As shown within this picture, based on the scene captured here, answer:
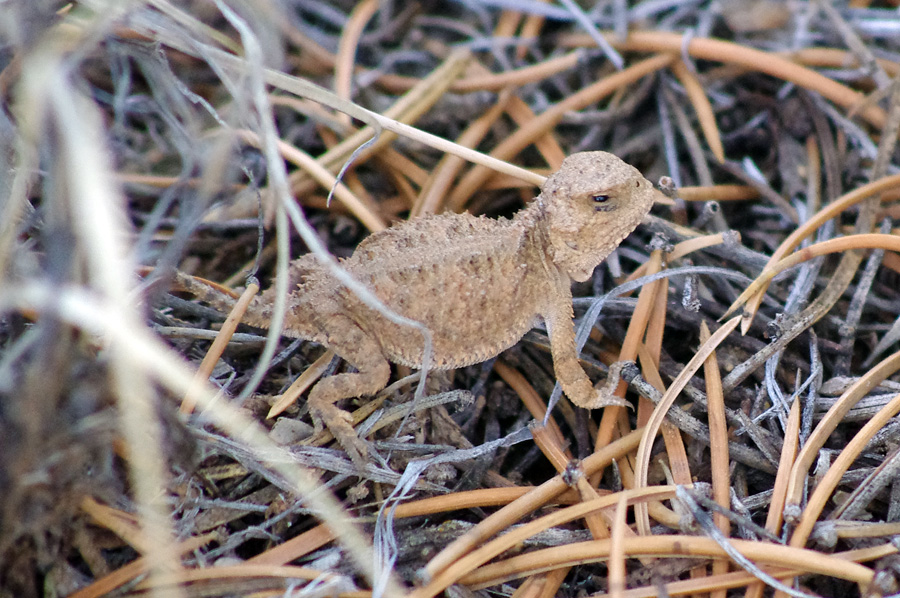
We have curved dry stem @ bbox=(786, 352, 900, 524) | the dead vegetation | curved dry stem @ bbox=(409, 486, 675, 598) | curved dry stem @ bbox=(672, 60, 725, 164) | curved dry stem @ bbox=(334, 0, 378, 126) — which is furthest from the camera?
curved dry stem @ bbox=(334, 0, 378, 126)

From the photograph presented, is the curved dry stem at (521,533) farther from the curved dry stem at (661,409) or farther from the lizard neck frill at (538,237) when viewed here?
the lizard neck frill at (538,237)

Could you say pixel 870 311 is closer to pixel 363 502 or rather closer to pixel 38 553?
pixel 363 502

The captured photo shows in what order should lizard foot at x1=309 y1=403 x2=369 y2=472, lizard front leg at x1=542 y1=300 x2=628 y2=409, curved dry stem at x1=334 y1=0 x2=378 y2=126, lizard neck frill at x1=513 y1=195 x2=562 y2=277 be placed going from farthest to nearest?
1. curved dry stem at x1=334 y1=0 x2=378 y2=126
2. lizard neck frill at x1=513 y1=195 x2=562 y2=277
3. lizard front leg at x1=542 y1=300 x2=628 y2=409
4. lizard foot at x1=309 y1=403 x2=369 y2=472

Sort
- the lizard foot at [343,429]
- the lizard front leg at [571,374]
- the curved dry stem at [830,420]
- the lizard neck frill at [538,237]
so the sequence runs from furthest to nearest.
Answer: the lizard neck frill at [538,237] < the lizard front leg at [571,374] < the lizard foot at [343,429] < the curved dry stem at [830,420]

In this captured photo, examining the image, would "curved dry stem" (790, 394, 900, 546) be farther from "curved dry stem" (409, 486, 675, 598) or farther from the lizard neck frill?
the lizard neck frill

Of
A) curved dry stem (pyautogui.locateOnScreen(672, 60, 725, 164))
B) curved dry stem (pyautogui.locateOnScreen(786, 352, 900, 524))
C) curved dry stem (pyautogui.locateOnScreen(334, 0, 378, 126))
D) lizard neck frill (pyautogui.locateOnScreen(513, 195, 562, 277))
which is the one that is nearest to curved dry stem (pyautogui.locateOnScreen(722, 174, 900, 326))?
curved dry stem (pyautogui.locateOnScreen(786, 352, 900, 524))

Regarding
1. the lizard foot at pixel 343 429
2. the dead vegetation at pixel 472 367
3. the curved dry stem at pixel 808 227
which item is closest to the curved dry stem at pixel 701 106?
the dead vegetation at pixel 472 367

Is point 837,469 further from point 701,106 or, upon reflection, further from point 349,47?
point 349,47
